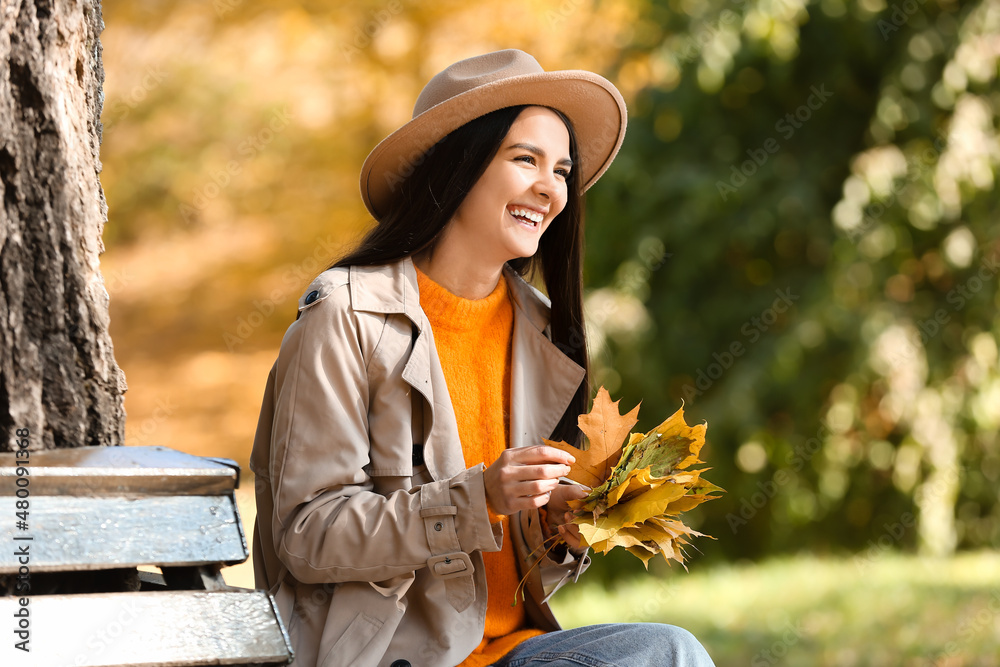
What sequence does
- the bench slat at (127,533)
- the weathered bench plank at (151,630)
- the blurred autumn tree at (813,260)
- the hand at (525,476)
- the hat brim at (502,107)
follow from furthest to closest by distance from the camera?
the blurred autumn tree at (813,260) → the hat brim at (502,107) → the hand at (525,476) → the bench slat at (127,533) → the weathered bench plank at (151,630)

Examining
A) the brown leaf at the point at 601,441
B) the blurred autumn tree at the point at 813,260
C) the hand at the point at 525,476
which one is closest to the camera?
the hand at the point at 525,476

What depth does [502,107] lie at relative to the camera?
190 cm

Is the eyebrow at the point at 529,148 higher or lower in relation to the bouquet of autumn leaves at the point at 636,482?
higher

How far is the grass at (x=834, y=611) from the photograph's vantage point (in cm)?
388

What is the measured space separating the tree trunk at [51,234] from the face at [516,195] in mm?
689

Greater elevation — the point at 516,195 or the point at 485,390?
the point at 516,195

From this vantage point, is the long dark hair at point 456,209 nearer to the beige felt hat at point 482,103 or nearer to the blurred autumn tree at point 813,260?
the beige felt hat at point 482,103

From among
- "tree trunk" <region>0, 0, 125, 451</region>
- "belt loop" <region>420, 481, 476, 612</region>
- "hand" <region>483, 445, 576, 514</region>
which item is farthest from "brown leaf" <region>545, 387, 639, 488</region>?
"tree trunk" <region>0, 0, 125, 451</region>

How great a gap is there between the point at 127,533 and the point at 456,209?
0.84 m

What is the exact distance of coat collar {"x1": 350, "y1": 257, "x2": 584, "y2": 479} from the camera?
1.75 meters

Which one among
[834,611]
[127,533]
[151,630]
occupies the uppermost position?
[127,533]

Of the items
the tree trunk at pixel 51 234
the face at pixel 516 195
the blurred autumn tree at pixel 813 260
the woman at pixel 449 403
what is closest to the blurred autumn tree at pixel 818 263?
the blurred autumn tree at pixel 813 260

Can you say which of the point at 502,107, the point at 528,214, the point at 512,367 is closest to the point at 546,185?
the point at 528,214

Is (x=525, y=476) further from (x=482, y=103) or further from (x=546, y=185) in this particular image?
(x=482, y=103)
